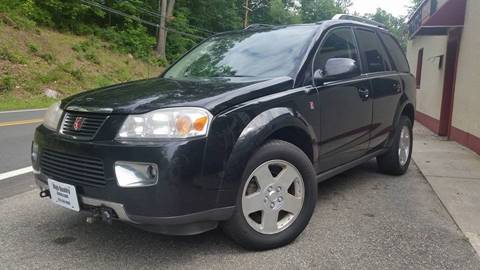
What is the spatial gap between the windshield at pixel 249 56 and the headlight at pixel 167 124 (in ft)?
3.50

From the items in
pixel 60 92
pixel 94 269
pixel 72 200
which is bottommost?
pixel 60 92

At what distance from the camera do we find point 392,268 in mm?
3107

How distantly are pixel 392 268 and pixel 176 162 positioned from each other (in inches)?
64.5

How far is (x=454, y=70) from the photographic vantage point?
9.45 m

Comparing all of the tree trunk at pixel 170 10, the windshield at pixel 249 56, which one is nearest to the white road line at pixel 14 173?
the windshield at pixel 249 56

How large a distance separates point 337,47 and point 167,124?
7.44ft

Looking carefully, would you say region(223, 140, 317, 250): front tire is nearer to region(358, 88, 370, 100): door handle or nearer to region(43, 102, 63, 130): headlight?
region(358, 88, 370, 100): door handle

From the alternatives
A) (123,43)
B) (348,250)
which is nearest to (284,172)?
(348,250)

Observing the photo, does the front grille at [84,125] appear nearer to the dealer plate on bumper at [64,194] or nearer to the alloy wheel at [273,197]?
the dealer plate on bumper at [64,194]

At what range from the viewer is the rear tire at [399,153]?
5.48m

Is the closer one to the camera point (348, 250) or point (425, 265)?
point (425, 265)

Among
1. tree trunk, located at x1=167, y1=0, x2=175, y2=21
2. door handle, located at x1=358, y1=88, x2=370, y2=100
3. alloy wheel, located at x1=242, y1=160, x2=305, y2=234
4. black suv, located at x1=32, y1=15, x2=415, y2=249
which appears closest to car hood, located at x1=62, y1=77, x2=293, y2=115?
black suv, located at x1=32, y1=15, x2=415, y2=249

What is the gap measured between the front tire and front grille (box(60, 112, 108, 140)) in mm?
1031

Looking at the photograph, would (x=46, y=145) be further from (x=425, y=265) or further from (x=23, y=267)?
(x=425, y=265)
